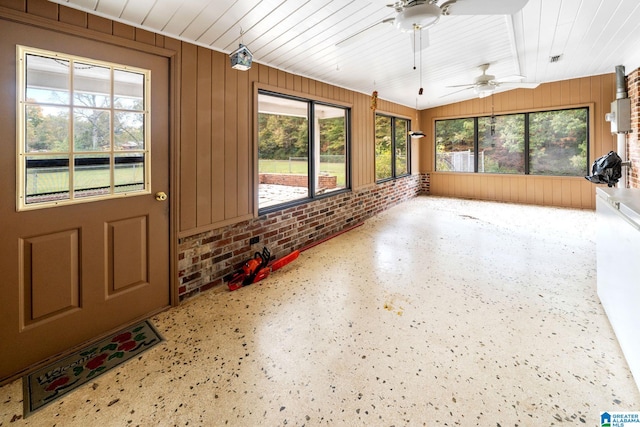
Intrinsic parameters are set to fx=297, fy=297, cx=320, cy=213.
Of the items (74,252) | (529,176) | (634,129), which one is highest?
(634,129)

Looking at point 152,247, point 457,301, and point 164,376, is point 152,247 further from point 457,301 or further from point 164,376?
point 457,301

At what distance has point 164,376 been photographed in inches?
72.5

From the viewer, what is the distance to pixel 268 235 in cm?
375

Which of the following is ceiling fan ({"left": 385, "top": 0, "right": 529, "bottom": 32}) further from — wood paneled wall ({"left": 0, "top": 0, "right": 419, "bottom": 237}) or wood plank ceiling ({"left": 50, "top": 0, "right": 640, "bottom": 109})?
wood paneled wall ({"left": 0, "top": 0, "right": 419, "bottom": 237})

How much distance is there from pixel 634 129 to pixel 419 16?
5313mm

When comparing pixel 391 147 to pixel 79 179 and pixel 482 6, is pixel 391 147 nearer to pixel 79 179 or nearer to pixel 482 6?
pixel 482 6

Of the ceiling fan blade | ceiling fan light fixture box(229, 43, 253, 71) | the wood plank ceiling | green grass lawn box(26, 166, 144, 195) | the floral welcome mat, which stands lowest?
the floral welcome mat

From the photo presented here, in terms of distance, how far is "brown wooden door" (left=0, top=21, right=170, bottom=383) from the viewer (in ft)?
6.01

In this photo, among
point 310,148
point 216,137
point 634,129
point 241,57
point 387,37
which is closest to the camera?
point 241,57

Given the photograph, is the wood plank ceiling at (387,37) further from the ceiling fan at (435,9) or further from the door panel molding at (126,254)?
the door panel molding at (126,254)

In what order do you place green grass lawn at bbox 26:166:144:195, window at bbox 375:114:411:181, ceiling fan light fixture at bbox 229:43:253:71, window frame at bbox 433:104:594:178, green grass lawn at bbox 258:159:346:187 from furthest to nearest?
window at bbox 375:114:411:181 < window frame at bbox 433:104:594:178 < green grass lawn at bbox 258:159:346:187 < ceiling fan light fixture at bbox 229:43:253:71 < green grass lawn at bbox 26:166:144:195

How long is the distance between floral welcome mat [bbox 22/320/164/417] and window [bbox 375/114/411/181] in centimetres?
539

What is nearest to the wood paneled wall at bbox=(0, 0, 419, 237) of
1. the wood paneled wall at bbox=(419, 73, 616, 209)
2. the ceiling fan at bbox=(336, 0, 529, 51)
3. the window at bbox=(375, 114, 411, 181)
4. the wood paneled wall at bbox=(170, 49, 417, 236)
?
the wood paneled wall at bbox=(170, 49, 417, 236)

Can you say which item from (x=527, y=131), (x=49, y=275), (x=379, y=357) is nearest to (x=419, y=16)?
(x=379, y=357)
